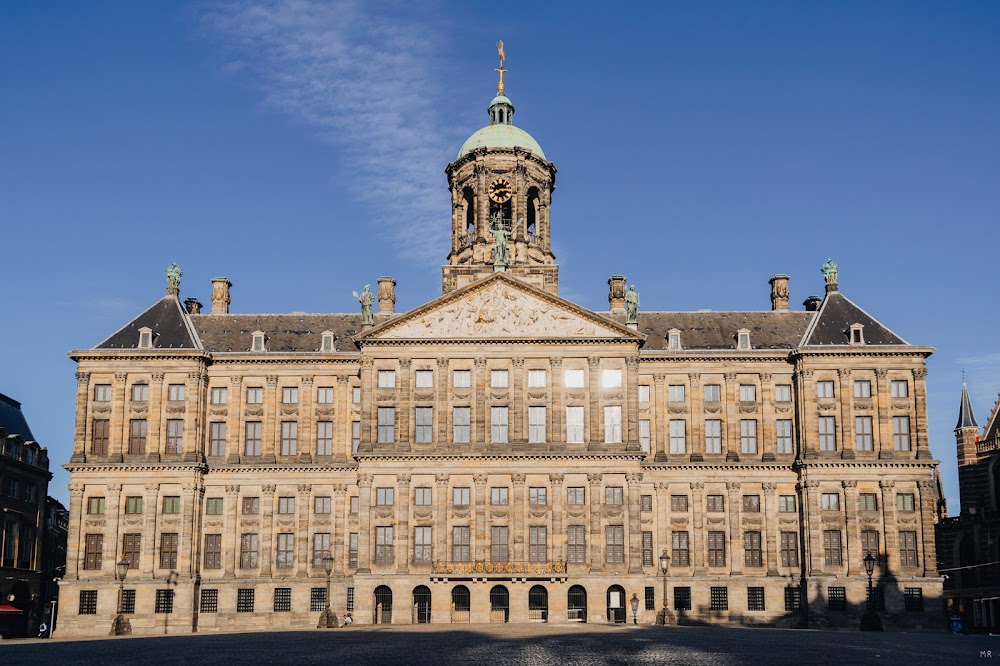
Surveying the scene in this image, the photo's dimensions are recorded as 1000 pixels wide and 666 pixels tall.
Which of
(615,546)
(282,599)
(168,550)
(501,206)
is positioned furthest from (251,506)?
(501,206)

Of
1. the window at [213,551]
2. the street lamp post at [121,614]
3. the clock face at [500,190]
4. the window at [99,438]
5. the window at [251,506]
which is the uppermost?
the clock face at [500,190]

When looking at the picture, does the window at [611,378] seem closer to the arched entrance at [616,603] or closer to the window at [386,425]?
the arched entrance at [616,603]

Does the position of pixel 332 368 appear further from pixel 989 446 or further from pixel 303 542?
pixel 989 446

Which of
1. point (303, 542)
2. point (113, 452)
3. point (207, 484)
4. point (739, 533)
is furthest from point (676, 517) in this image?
point (113, 452)

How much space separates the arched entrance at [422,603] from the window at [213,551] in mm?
13596

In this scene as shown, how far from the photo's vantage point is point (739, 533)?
72812 millimetres

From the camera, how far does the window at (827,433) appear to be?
7325 centimetres

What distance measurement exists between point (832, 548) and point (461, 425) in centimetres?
2459

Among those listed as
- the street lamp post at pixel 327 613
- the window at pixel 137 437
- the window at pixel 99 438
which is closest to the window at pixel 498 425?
the street lamp post at pixel 327 613

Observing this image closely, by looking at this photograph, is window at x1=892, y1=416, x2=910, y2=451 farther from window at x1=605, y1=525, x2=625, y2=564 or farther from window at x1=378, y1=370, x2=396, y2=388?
window at x1=378, y1=370, x2=396, y2=388

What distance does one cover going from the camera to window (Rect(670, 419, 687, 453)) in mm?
74188

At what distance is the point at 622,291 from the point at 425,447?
19.9 metres

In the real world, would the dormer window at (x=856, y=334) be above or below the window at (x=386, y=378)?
above

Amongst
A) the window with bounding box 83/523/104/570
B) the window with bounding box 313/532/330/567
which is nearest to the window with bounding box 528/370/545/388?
the window with bounding box 313/532/330/567
